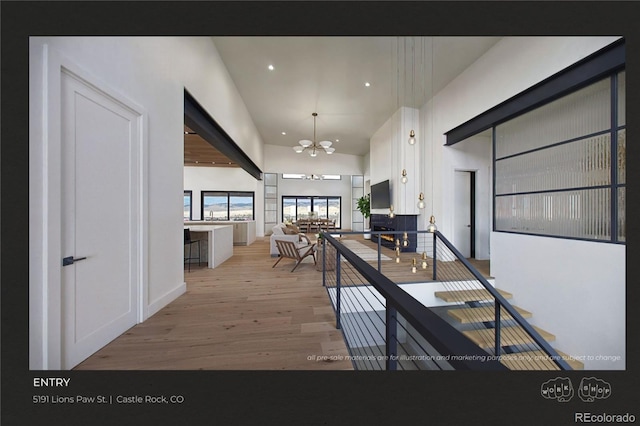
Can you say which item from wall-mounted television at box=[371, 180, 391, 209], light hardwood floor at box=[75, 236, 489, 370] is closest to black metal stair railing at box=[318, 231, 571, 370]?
light hardwood floor at box=[75, 236, 489, 370]

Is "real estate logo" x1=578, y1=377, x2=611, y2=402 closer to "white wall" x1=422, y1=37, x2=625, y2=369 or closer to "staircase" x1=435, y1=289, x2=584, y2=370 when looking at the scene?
"white wall" x1=422, y1=37, x2=625, y2=369

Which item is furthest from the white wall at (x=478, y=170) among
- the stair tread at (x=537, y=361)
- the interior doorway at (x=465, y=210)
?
the stair tread at (x=537, y=361)

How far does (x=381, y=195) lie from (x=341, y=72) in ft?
10.9

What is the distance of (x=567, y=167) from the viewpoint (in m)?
2.34

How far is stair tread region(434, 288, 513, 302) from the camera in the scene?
284 centimetres

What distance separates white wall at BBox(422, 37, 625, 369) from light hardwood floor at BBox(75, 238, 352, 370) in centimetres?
170

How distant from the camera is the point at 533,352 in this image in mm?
2389

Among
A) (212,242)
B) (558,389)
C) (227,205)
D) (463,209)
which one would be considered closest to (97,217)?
(212,242)

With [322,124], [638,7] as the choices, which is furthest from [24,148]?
[322,124]

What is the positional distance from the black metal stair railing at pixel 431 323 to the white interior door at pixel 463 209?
691mm

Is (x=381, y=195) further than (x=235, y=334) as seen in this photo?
Yes

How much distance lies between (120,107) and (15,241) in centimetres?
112

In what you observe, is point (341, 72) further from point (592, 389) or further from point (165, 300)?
point (592, 389)

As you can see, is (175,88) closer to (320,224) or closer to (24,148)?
(24,148)
